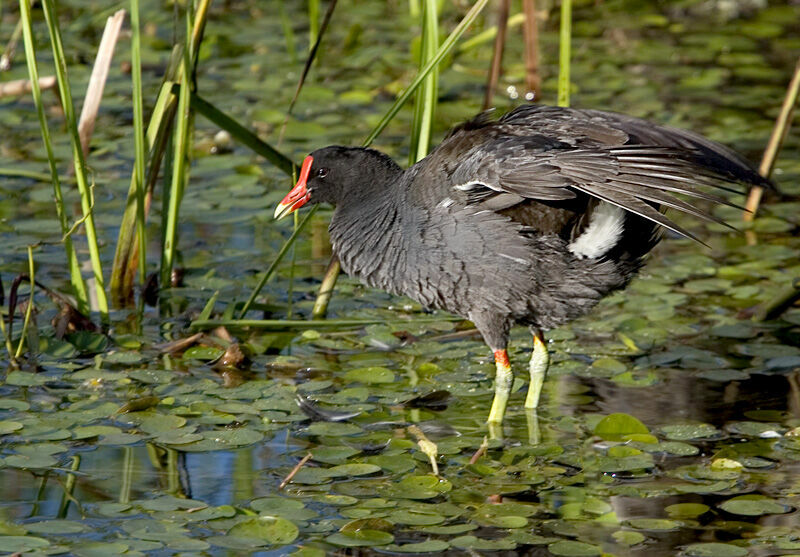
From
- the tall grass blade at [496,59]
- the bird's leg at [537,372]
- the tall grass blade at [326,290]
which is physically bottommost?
the bird's leg at [537,372]

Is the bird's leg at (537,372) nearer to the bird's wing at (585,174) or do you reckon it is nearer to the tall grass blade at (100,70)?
the bird's wing at (585,174)

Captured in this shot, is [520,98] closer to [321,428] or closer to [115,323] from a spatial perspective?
[115,323]

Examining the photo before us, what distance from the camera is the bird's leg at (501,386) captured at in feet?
12.2

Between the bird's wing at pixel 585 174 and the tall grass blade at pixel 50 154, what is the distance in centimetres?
129

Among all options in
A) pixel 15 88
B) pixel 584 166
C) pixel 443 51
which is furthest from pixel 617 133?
pixel 15 88

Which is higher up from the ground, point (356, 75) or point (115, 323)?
point (356, 75)

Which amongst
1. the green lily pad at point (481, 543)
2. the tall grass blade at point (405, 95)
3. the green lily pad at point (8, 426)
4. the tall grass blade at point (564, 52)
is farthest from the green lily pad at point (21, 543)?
the tall grass blade at point (564, 52)

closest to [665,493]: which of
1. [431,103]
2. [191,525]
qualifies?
[191,525]

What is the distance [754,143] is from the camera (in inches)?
238

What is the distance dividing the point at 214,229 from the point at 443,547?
268cm

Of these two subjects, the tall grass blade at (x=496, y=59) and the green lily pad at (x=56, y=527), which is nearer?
the green lily pad at (x=56, y=527)

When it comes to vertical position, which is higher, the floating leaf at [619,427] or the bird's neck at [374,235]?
the bird's neck at [374,235]

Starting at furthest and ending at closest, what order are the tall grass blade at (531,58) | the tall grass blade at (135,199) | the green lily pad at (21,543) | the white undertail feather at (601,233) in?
the tall grass blade at (531,58) → the tall grass blade at (135,199) → the white undertail feather at (601,233) → the green lily pad at (21,543)

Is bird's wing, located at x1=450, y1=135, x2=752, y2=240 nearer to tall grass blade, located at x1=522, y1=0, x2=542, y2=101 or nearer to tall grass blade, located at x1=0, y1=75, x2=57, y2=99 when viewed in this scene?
tall grass blade, located at x1=522, y1=0, x2=542, y2=101
